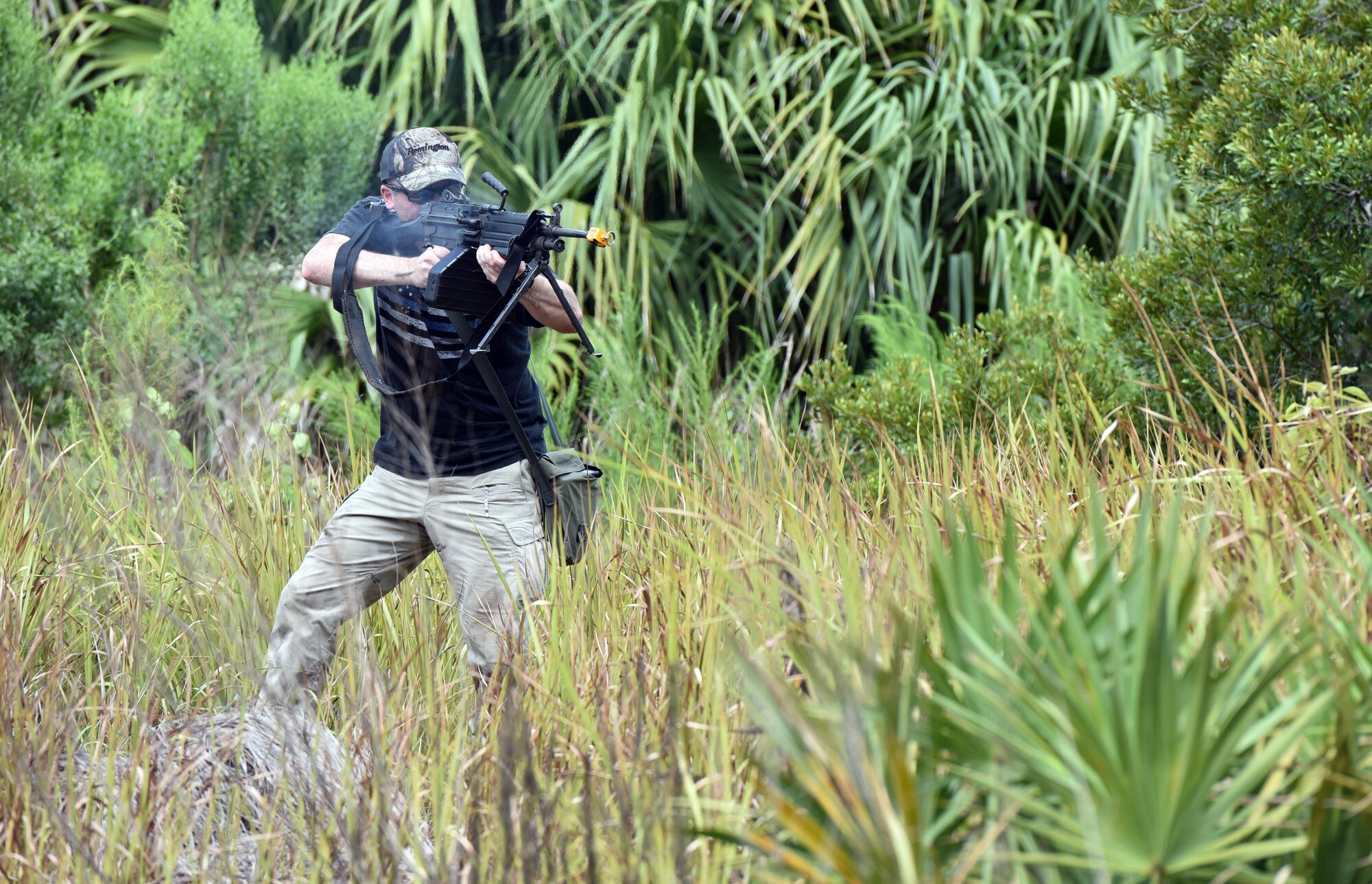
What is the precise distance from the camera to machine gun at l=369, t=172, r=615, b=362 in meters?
2.79

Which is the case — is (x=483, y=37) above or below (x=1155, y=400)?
above

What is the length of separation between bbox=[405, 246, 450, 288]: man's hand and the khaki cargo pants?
444 mm

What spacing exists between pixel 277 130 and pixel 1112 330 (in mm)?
4055

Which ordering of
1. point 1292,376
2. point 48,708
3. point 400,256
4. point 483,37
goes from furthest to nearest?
point 483,37, point 1292,376, point 400,256, point 48,708

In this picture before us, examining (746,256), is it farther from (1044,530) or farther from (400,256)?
(1044,530)

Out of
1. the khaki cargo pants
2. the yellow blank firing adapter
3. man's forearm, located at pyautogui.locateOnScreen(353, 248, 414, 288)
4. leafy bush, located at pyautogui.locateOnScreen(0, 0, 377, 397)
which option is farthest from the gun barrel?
leafy bush, located at pyautogui.locateOnScreen(0, 0, 377, 397)

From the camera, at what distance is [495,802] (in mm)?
1877

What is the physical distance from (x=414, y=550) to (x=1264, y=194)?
245cm

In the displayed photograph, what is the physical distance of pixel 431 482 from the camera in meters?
2.79

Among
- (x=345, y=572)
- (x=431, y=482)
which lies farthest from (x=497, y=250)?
(x=345, y=572)

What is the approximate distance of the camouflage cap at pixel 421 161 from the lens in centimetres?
302

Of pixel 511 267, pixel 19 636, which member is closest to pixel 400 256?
pixel 511 267

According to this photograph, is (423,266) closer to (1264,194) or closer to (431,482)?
(431,482)

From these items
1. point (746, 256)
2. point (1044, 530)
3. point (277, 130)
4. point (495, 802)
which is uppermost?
point (277, 130)
